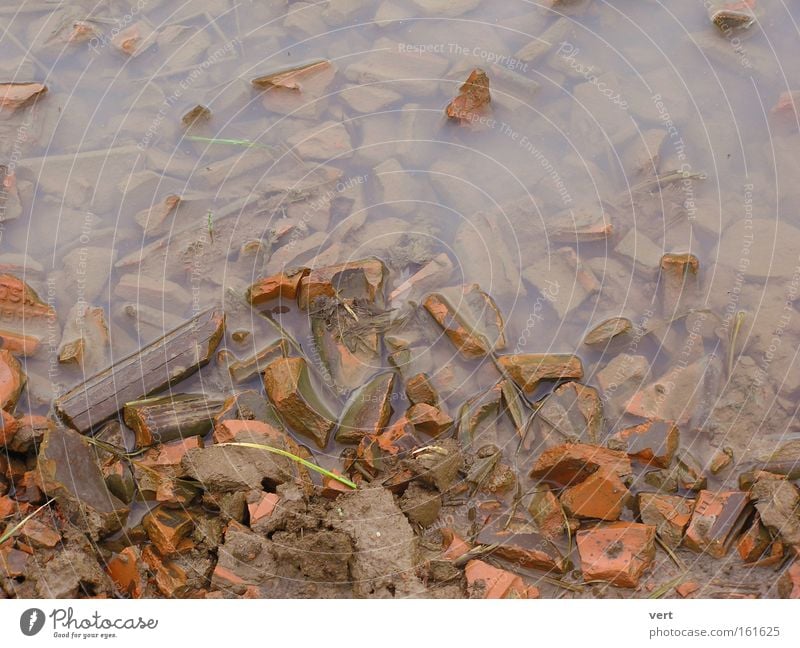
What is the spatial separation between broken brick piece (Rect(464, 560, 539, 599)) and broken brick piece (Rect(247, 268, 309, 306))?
1.63m

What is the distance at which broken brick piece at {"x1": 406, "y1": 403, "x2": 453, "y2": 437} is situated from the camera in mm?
3924

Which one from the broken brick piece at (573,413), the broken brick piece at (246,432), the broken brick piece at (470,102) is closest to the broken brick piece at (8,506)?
the broken brick piece at (246,432)

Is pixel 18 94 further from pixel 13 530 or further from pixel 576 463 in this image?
pixel 576 463

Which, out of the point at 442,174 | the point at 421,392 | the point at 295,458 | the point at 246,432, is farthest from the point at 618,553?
the point at 442,174

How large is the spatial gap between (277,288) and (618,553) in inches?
81.1

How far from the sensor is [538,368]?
4.11 metres

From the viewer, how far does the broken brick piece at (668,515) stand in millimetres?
3701

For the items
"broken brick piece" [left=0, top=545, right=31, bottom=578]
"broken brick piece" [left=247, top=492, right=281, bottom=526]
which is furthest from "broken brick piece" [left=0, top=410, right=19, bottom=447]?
"broken brick piece" [left=247, top=492, right=281, bottom=526]

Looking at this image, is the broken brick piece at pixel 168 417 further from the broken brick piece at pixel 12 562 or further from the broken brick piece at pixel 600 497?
the broken brick piece at pixel 600 497

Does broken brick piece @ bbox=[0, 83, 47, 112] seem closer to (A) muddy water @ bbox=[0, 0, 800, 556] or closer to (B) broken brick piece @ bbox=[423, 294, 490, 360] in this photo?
(A) muddy water @ bbox=[0, 0, 800, 556]

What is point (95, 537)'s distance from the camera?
359cm

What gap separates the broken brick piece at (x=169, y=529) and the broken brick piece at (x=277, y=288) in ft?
3.79

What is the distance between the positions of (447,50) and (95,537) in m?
3.29
